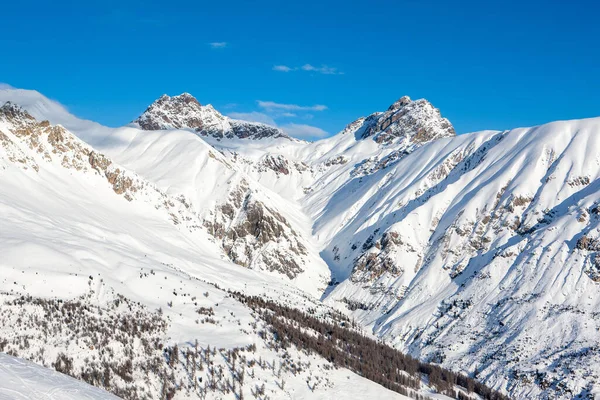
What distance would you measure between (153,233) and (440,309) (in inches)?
3227

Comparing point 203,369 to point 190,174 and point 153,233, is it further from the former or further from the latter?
point 190,174

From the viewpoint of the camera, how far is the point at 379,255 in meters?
165

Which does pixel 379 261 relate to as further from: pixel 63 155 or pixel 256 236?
pixel 63 155

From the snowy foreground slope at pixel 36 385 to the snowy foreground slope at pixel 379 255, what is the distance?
67.5ft

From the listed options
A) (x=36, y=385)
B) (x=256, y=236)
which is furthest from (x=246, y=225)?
(x=36, y=385)

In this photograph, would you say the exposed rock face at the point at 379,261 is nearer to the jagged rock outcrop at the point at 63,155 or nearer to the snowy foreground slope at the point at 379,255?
the snowy foreground slope at the point at 379,255

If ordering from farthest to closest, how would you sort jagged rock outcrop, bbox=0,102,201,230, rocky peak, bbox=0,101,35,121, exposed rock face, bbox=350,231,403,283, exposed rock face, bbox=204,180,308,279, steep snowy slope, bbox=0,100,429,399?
exposed rock face, bbox=204,180,308,279
exposed rock face, bbox=350,231,403,283
rocky peak, bbox=0,101,35,121
jagged rock outcrop, bbox=0,102,201,230
steep snowy slope, bbox=0,100,429,399

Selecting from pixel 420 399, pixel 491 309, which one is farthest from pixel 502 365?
pixel 420 399

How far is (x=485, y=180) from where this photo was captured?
17825 cm

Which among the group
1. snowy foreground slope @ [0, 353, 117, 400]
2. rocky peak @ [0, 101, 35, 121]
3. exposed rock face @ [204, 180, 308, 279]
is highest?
rocky peak @ [0, 101, 35, 121]

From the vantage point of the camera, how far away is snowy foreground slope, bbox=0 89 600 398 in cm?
5519

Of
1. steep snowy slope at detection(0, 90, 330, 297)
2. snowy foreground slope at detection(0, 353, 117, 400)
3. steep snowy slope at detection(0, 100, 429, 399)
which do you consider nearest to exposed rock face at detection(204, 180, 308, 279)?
steep snowy slope at detection(0, 90, 330, 297)

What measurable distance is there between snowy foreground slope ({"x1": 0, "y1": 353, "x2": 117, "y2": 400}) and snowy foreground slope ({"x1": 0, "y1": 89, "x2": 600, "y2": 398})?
2059 centimetres

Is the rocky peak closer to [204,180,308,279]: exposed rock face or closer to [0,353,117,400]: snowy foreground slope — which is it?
[204,180,308,279]: exposed rock face
